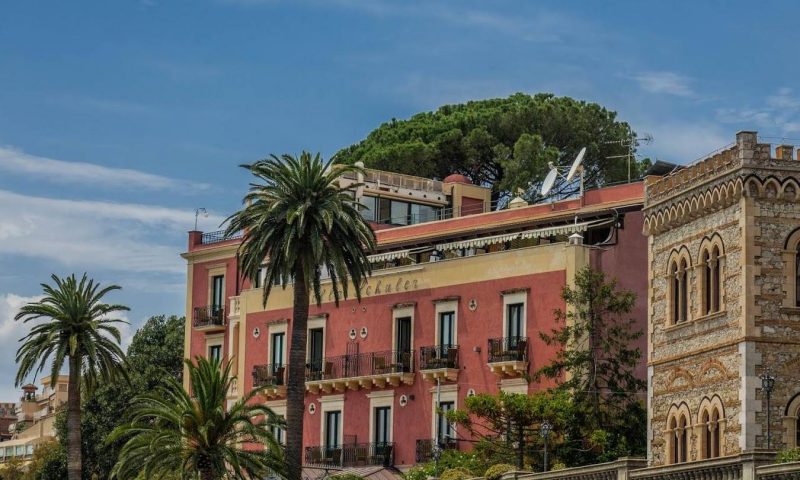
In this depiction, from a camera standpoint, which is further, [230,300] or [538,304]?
[230,300]

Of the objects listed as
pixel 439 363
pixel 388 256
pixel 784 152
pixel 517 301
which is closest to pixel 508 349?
pixel 517 301

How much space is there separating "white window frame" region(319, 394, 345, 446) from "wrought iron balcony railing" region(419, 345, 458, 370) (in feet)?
16.4

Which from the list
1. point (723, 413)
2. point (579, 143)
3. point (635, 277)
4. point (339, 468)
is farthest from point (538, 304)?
point (579, 143)

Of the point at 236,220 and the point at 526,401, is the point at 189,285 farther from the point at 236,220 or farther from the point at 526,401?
the point at 526,401

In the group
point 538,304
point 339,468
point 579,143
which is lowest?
point 339,468

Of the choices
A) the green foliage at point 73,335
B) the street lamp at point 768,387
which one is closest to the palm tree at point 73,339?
the green foliage at point 73,335

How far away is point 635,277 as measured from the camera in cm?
5644

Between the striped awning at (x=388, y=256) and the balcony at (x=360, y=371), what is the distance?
3.76m

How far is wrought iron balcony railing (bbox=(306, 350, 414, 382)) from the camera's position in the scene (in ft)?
205

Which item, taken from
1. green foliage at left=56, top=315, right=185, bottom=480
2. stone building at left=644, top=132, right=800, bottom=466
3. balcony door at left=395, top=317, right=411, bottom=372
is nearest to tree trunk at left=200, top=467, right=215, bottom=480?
balcony door at left=395, top=317, right=411, bottom=372

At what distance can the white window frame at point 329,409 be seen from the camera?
6531cm

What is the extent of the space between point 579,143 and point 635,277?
105ft

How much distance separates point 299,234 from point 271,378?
Answer: 12844 mm

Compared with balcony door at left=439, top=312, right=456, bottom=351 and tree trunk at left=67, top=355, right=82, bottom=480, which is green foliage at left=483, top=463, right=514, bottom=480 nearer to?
balcony door at left=439, top=312, right=456, bottom=351
